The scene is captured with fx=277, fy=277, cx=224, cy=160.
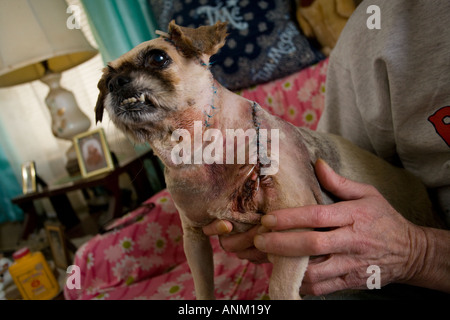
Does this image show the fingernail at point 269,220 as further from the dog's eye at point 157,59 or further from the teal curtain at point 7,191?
the teal curtain at point 7,191

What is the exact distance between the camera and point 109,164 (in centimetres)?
183

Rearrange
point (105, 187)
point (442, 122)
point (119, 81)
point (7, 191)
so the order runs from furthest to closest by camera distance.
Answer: point (7, 191)
point (105, 187)
point (442, 122)
point (119, 81)

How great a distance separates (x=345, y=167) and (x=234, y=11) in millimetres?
1132

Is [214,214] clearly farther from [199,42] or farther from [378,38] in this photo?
[378,38]

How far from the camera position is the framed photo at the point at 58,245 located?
153cm

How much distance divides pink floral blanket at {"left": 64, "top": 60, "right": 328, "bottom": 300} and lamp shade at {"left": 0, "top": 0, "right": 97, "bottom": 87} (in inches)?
32.2

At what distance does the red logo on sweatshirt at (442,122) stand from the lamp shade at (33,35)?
106cm

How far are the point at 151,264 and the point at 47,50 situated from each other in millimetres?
1102

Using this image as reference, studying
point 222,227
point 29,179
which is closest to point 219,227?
point 222,227

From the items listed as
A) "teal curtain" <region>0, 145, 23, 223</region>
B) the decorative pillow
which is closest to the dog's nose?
the decorative pillow

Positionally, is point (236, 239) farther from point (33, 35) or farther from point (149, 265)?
point (33, 35)

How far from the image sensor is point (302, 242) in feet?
1.76

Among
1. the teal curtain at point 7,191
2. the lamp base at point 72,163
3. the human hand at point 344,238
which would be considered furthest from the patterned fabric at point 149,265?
the teal curtain at point 7,191

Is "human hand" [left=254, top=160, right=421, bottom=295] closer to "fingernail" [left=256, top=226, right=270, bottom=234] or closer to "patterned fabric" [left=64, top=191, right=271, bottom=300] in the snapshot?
"fingernail" [left=256, top=226, right=270, bottom=234]
